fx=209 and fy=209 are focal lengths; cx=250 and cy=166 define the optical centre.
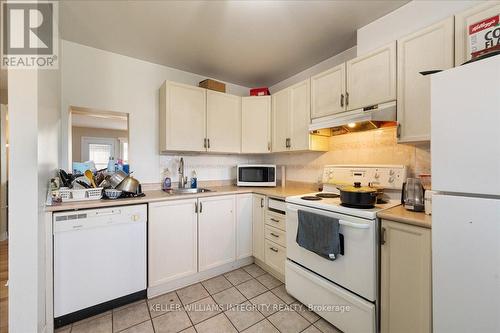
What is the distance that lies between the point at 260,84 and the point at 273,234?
2.24 m

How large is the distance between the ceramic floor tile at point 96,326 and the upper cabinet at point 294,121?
7.43ft

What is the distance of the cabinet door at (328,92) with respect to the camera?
75.5 inches

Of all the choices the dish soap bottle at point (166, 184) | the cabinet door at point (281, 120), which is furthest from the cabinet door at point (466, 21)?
the dish soap bottle at point (166, 184)

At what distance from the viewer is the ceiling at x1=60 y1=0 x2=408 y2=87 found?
163cm

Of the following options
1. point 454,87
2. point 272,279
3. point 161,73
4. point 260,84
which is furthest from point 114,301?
point 260,84

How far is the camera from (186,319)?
1640 mm

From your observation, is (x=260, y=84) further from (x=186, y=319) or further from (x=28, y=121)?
(x=186, y=319)

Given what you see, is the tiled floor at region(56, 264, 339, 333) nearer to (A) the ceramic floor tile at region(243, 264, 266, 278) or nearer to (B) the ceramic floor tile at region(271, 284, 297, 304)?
(B) the ceramic floor tile at region(271, 284, 297, 304)

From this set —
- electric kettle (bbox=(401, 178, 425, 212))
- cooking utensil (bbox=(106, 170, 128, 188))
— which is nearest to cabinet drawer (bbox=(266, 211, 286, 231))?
electric kettle (bbox=(401, 178, 425, 212))

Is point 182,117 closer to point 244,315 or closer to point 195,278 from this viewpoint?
point 195,278

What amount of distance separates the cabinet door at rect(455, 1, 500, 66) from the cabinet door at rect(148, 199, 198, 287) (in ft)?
7.48

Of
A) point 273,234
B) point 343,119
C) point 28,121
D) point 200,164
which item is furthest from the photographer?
point 200,164

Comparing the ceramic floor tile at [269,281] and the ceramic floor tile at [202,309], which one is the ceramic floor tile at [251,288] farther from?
the ceramic floor tile at [202,309]

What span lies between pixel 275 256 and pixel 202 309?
2.72ft
